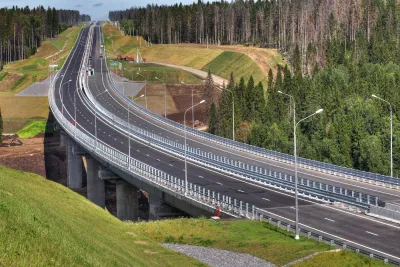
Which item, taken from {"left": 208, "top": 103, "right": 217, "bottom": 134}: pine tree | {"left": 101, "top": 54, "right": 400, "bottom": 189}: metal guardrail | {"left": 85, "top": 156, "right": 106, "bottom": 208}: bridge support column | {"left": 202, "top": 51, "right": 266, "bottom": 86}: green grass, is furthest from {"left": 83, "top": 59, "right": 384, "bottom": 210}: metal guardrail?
{"left": 202, "top": 51, "right": 266, "bottom": 86}: green grass

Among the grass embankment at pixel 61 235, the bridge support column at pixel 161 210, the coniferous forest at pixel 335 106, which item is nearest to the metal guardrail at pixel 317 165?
the coniferous forest at pixel 335 106

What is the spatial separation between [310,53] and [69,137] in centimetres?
7249

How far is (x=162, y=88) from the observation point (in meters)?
183

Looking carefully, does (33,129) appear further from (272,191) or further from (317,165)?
(272,191)

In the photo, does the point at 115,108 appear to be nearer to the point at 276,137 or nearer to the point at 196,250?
the point at 276,137

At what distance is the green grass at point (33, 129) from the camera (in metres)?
150

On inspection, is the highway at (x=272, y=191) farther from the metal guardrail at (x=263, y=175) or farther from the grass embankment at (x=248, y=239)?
the grass embankment at (x=248, y=239)

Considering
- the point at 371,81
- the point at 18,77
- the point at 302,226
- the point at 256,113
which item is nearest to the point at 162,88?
the point at 18,77

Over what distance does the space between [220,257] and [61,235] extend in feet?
57.0

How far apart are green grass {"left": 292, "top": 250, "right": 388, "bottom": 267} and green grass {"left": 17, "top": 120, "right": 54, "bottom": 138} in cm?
11569

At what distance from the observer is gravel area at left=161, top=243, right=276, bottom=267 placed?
42.6 metres

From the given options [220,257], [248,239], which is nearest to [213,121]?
[248,239]

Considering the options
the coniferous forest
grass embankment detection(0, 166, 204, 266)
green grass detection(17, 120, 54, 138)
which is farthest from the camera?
green grass detection(17, 120, 54, 138)

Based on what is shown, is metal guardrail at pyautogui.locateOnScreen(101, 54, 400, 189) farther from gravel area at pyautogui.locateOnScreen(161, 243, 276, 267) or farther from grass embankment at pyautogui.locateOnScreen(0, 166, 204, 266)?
grass embankment at pyautogui.locateOnScreen(0, 166, 204, 266)
